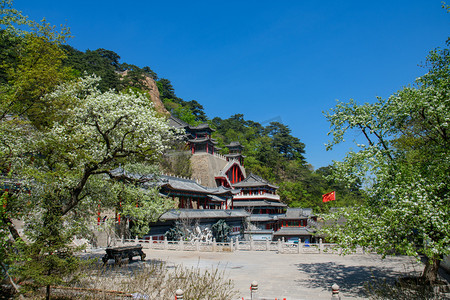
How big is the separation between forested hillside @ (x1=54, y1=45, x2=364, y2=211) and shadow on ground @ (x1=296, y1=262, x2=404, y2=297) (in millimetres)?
29166

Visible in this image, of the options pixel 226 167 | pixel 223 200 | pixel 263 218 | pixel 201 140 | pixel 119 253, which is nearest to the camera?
pixel 119 253

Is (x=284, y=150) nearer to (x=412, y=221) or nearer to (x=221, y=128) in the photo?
(x=221, y=128)

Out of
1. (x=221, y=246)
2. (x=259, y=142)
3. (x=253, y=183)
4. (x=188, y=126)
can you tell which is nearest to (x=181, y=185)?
(x=221, y=246)

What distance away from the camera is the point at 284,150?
83938 millimetres

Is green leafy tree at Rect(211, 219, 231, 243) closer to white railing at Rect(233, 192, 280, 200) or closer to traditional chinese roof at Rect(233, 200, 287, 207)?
traditional chinese roof at Rect(233, 200, 287, 207)

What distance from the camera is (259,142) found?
78.3 meters

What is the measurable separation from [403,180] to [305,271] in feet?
29.4

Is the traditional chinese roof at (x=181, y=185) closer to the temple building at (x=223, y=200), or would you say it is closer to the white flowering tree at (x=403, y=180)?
the temple building at (x=223, y=200)

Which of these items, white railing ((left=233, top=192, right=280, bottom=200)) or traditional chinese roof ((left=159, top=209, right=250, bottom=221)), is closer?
traditional chinese roof ((left=159, top=209, right=250, bottom=221))

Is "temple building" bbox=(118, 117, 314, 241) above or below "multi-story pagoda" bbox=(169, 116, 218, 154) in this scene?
below

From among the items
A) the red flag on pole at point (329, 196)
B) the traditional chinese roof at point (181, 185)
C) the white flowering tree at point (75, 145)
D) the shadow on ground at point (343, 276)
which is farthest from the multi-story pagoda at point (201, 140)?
the white flowering tree at point (75, 145)

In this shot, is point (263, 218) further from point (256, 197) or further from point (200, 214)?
point (200, 214)

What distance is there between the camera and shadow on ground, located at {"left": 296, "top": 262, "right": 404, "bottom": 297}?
13500mm

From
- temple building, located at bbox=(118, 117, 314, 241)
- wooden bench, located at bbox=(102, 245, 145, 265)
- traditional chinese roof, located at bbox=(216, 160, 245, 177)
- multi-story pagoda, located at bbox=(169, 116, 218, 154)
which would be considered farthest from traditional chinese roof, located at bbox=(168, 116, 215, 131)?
wooden bench, located at bbox=(102, 245, 145, 265)
